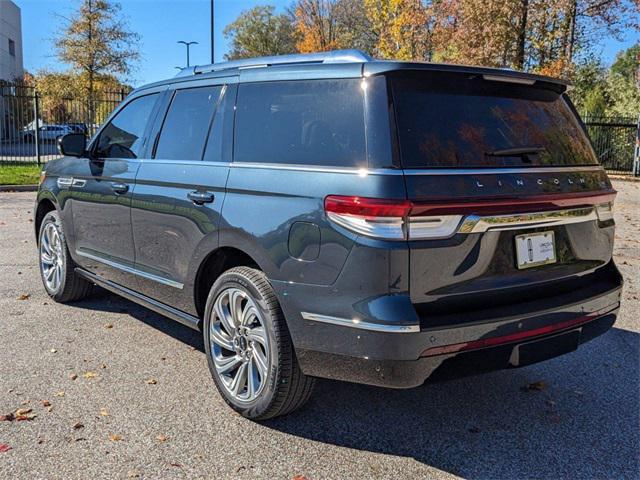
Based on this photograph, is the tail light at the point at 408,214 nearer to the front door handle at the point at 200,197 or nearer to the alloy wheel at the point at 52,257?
the front door handle at the point at 200,197

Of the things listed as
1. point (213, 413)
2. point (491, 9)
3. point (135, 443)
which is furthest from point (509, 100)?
point (491, 9)

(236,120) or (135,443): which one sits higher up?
(236,120)

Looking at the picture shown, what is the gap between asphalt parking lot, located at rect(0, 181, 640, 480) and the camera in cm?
284

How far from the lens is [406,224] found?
258 cm

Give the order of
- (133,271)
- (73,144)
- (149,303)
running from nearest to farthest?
1. (149,303)
2. (133,271)
3. (73,144)

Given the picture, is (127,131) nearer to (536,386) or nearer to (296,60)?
(296,60)

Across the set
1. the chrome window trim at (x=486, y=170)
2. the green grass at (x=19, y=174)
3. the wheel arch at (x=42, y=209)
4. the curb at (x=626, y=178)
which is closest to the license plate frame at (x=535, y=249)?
the chrome window trim at (x=486, y=170)

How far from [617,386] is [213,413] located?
2.52 metres

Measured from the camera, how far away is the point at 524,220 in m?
2.86

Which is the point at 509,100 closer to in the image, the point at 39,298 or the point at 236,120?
the point at 236,120

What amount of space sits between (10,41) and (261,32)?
21.7 meters

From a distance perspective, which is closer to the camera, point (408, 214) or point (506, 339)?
point (408, 214)

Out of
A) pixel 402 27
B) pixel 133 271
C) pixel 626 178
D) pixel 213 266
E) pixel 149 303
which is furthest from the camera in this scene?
pixel 402 27

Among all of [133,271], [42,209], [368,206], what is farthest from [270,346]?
[42,209]
